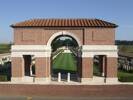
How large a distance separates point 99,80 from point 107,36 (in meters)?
4.83

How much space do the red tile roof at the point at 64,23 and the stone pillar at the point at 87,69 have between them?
3.67 m

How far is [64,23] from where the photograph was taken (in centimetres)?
3362

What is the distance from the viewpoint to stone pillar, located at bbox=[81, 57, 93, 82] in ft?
107

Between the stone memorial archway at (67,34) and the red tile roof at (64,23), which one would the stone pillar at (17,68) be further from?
the red tile roof at (64,23)

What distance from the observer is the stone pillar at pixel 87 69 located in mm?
32562

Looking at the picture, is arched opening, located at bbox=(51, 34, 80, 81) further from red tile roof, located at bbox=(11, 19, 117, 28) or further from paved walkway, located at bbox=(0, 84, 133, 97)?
paved walkway, located at bbox=(0, 84, 133, 97)

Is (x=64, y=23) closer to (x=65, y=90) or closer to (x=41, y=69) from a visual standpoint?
(x=41, y=69)

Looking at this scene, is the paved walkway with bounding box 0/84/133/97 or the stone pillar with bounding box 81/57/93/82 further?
the stone pillar with bounding box 81/57/93/82

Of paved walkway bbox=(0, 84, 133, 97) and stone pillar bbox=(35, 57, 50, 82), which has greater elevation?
stone pillar bbox=(35, 57, 50, 82)

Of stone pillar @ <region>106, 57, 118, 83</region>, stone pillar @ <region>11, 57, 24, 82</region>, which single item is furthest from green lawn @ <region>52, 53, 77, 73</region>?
stone pillar @ <region>106, 57, 118, 83</region>

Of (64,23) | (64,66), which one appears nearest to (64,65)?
(64,66)

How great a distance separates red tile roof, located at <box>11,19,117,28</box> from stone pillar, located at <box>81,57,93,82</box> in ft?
12.0

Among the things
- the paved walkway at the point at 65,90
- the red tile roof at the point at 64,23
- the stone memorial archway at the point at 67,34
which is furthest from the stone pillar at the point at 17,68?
the paved walkway at the point at 65,90

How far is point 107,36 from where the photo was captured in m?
32.7
